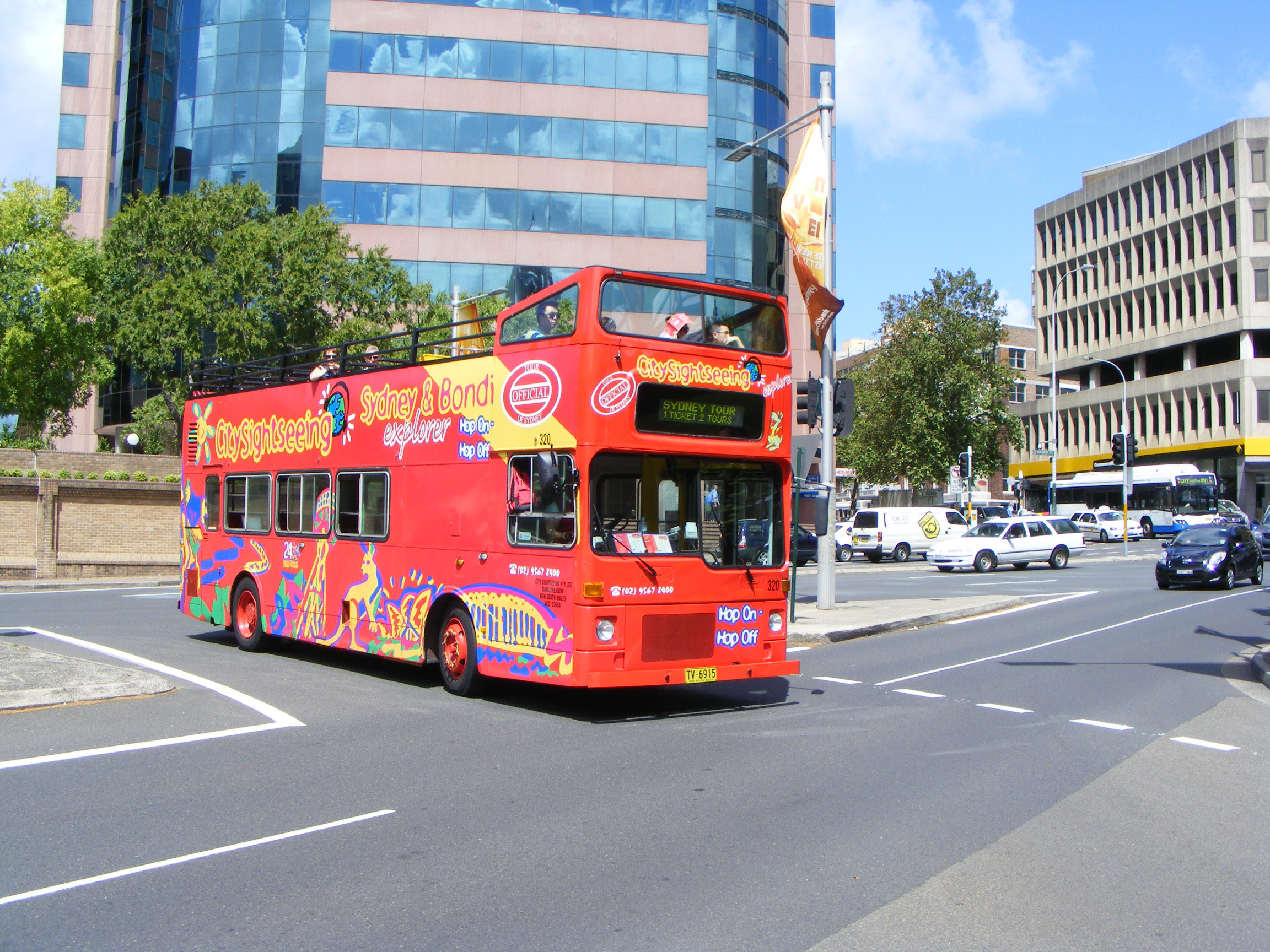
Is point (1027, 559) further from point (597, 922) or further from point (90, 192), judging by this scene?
point (90, 192)

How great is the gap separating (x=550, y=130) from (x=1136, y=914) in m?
45.8

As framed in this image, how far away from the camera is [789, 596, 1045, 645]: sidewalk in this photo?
16.8 m

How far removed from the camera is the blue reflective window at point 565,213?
155 feet

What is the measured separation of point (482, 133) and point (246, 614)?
36042mm

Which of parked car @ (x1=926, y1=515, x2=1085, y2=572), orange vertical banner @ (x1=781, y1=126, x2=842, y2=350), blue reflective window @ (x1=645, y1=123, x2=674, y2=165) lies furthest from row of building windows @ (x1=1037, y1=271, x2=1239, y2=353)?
orange vertical banner @ (x1=781, y1=126, x2=842, y2=350)

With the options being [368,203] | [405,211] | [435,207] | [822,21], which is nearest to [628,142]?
[435,207]

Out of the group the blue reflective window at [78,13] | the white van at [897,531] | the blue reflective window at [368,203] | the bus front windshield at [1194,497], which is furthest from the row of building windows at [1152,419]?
the blue reflective window at [78,13]

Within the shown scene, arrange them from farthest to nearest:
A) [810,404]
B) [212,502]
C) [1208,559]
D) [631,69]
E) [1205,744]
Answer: [631,69], [1208,559], [810,404], [212,502], [1205,744]

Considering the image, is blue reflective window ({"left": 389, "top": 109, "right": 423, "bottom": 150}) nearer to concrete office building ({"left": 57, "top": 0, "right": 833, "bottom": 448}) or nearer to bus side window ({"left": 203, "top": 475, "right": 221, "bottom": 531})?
concrete office building ({"left": 57, "top": 0, "right": 833, "bottom": 448})

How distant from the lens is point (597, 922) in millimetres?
4910

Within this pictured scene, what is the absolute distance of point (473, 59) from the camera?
47031 millimetres

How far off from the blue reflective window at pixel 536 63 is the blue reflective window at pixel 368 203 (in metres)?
8.04

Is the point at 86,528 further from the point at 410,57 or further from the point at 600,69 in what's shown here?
the point at 600,69

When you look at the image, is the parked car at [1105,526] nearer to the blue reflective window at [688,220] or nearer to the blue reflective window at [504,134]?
the blue reflective window at [688,220]
